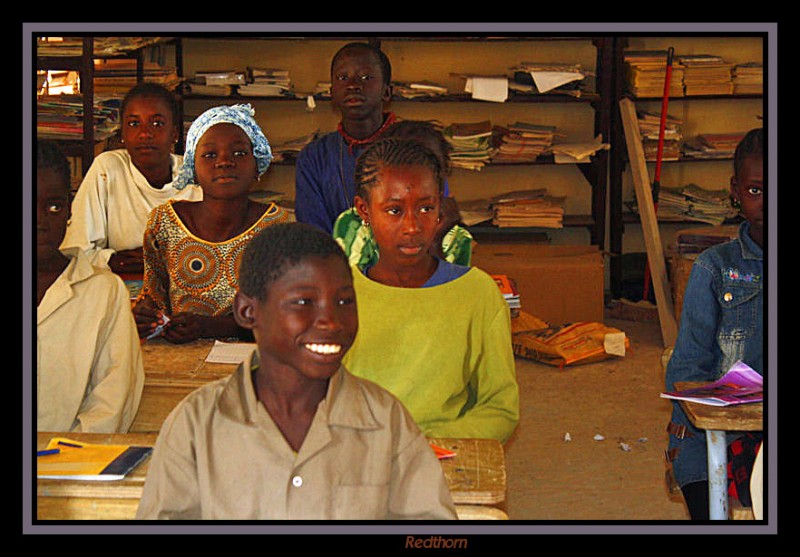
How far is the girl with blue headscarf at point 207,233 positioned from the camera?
3104mm

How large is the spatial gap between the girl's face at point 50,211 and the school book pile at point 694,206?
4750 mm

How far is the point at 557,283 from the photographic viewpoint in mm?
6125

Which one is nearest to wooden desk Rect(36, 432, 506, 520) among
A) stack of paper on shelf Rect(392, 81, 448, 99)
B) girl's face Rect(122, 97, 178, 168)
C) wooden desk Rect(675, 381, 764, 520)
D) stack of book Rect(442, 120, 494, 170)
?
wooden desk Rect(675, 381, 764, 520)

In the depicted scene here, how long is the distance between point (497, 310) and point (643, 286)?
4472 mm

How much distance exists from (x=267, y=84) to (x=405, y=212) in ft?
14.0

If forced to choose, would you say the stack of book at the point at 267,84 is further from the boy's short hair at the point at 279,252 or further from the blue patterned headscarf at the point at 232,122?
the boy's short hair at the point at 279,252

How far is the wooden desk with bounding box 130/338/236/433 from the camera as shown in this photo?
2.71 meters

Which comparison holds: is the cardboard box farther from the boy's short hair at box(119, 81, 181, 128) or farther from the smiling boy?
the smiling boy

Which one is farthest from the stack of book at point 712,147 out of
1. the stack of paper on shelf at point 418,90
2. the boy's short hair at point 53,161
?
the boy's short hair at point 53,161

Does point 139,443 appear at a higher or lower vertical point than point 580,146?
lower
